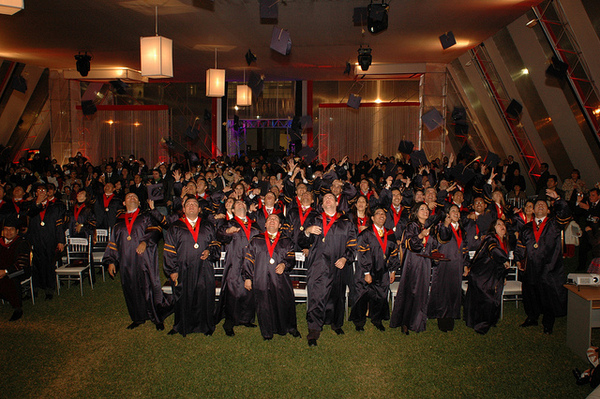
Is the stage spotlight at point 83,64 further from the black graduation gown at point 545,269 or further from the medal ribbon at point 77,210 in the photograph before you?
the black graduation gown at point 545,269

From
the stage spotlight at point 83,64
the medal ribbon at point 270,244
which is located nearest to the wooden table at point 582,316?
the medal ribbon at point 270,244

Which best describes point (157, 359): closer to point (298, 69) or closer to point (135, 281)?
point (135, 281)

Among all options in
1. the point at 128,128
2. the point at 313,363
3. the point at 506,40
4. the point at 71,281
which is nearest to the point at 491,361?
the point at 313,363

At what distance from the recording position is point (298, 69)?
16828 millimetres

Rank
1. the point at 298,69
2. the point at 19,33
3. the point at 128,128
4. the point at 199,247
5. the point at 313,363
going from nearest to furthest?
the point at 313,363, the point at 199,247, the point at 19,33, the point at 298,69, the point at 128,128

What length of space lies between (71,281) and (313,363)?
17.6 ft

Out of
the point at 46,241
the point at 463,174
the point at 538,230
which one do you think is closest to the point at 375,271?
the point at 538,230

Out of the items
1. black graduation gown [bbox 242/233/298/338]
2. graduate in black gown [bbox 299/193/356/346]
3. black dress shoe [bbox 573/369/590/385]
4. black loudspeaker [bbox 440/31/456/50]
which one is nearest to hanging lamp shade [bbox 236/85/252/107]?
black loudspeaker [bbox 440/31/456/50]

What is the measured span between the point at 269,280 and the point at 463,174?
19.4ft

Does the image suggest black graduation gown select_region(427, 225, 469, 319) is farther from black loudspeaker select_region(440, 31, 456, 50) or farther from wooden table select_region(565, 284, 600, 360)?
black loudspeaker select_region(440, 31, 456, 50)

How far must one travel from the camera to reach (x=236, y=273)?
17.5 feet

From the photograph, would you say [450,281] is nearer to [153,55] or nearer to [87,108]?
[153,55]

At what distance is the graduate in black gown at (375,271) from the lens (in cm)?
531

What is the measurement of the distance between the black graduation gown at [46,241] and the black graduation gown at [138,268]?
1914 mm
